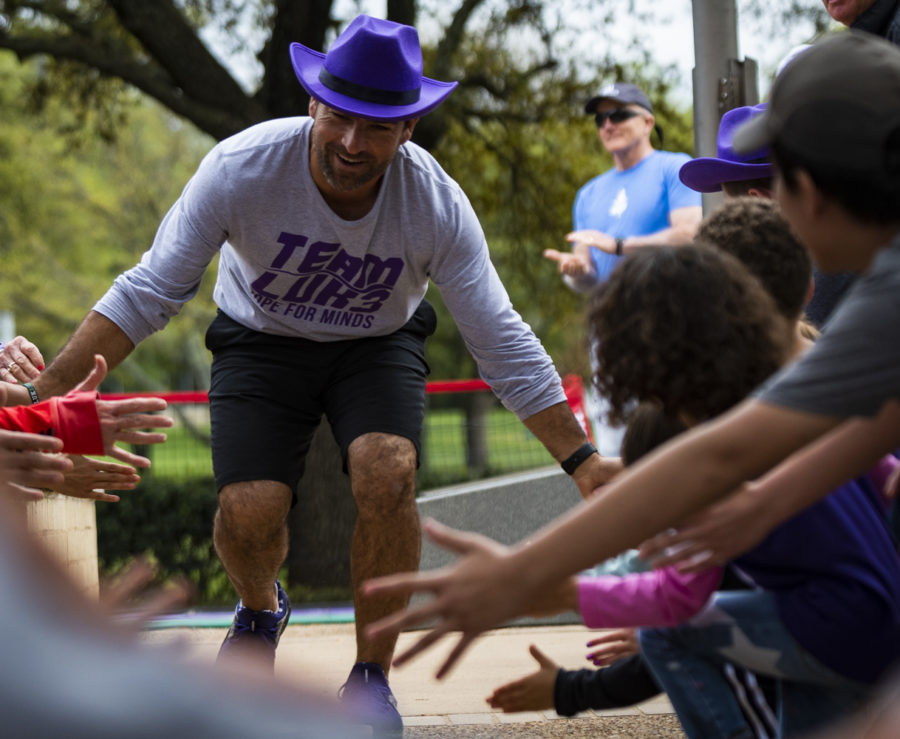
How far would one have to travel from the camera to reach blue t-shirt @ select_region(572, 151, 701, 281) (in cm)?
559

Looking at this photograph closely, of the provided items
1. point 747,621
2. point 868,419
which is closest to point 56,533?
point 747,621

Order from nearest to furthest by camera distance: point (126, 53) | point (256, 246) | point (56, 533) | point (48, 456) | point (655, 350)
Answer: point (655, 350) → point (48, 456) → point (256, 246) → point (56, 533) → point (126, 53)

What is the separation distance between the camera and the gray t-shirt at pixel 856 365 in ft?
5.36

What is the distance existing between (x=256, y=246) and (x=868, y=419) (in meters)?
2.29

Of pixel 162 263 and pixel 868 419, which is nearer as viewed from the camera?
pixel 868 419

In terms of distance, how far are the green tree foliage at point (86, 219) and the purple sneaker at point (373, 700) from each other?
15570 millimetres

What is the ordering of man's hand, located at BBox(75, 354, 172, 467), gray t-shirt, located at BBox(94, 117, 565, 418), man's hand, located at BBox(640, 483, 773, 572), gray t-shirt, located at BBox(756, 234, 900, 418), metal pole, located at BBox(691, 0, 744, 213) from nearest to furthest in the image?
gray t-shirt, located at BBox(756, 234, 900, 418)
man's hand, located at BBox(640, 483, 773, 572)
man's hand, located at BBox(75, 354, 172, 467)
gray t-shirt, located at BBox(94, 117, 565, 418)
metal pole, located at BBox(691, 0, 744, 213)

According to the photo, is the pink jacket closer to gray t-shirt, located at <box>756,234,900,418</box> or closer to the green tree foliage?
gray t-shirt, located at <box>756,234,900,418</box>

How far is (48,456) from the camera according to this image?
2373 millimetres

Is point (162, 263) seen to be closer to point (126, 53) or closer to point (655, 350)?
point (655, 350)

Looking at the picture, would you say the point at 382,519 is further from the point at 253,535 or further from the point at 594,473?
the point at 594,473

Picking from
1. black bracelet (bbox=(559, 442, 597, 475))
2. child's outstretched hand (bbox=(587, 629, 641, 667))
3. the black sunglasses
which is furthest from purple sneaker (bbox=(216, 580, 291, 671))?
the black sunglasses

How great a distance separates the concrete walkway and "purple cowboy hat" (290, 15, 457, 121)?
160cm

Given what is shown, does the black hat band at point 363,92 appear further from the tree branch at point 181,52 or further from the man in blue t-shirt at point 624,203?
the tree branch at point 181,52
